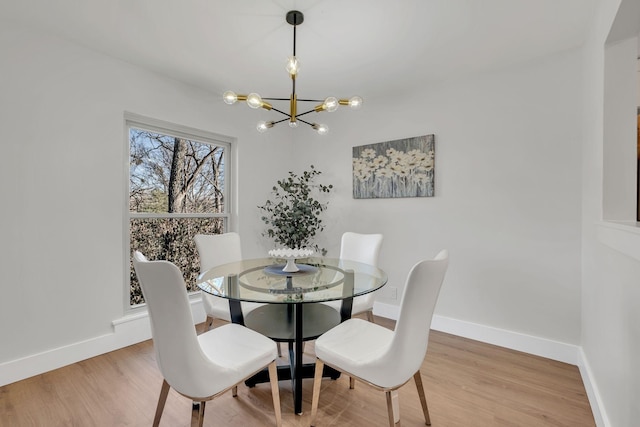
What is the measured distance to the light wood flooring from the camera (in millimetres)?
1707

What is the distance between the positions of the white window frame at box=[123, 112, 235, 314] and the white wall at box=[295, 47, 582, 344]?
173 cm

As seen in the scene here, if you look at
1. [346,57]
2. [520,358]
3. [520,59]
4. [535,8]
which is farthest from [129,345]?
[520,59]

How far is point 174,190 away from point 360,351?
245 centimetres

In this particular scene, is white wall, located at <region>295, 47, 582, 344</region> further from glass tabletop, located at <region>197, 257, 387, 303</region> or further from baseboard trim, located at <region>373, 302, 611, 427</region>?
glass tabletop, located at <region>197, 257, 387, 303</region>

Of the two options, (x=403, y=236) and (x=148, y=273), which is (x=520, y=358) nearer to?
(x=403, y=236)

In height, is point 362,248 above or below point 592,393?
above

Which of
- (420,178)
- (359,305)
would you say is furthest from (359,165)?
(359,305)

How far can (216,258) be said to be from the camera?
264 cm

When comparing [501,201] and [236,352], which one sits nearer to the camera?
[236,352]

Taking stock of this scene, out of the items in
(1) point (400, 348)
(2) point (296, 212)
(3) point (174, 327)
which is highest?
(2) point (296, 212)

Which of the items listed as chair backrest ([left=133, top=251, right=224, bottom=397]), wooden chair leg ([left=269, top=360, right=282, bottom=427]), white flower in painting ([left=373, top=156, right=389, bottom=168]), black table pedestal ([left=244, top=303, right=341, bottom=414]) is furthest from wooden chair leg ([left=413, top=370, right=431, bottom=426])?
white flower in painting ([left=373, top=156, right=389, bottom=168])

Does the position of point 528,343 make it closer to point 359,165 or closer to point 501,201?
point 501,201

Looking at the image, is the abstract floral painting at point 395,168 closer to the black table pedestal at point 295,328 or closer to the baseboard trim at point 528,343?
the baseboard trim at point 528,343

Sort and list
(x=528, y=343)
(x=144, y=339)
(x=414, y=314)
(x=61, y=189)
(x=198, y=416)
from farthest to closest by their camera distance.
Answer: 1. (x=144, y=339)
2. (x=528, y=343)
3. (x=61, y=189)
4. (x=198, y=416)
5. (x=414, y=314)
